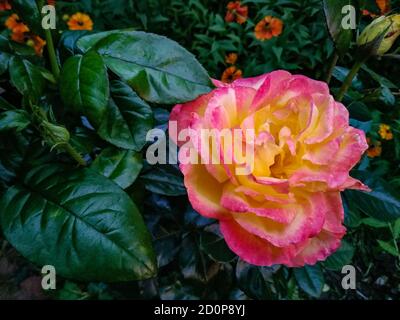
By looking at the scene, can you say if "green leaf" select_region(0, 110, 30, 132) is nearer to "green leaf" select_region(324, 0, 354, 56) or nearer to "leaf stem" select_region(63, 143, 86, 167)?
"leaf stem" select_region(63, 143, 86, 167)

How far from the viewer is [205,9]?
65.1 inches

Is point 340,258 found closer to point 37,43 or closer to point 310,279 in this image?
point 310,279

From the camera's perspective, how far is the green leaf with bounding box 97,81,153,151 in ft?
1.76

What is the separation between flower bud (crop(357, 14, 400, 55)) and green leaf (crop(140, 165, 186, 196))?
301 mm

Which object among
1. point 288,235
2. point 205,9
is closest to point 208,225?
point 288,235

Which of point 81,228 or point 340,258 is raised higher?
point 81,228

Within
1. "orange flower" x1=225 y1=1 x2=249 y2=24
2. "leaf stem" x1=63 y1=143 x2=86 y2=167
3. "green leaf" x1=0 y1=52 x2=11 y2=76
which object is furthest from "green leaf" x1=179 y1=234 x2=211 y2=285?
"orange flower" x1=225 y1=1 x2=249 y2=24

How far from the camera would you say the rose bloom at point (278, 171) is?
455 mm

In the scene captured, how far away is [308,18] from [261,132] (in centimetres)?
129

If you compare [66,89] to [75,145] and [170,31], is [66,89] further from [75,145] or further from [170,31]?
[170,31]

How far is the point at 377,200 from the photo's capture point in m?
0.68

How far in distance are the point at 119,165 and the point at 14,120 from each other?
136mm

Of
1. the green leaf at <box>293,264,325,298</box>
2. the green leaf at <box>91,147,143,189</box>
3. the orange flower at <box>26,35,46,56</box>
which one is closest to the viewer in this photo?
the green leaf at <box>91,147,143,189</box>

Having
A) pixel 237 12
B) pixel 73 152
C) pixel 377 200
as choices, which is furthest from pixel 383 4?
pixel 73 152
